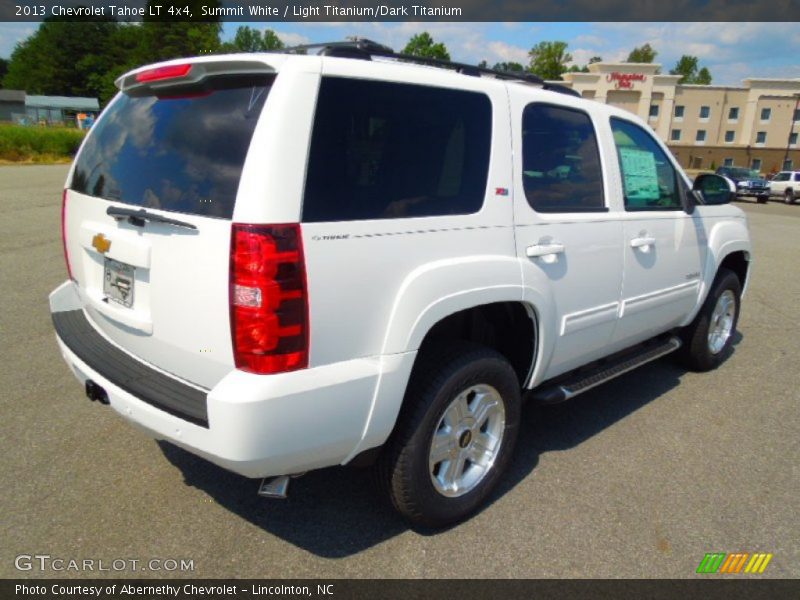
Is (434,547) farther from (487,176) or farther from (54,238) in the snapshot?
(54,238)

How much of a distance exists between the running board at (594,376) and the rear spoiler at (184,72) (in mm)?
2165

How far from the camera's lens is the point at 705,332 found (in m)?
4.56

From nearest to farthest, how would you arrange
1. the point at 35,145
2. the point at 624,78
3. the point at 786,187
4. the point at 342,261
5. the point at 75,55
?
the point at 342,261, the point at 35,145, the point at 786,187, the point at 624,78, the point at 75,55

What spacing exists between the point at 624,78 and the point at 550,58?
13204 mm

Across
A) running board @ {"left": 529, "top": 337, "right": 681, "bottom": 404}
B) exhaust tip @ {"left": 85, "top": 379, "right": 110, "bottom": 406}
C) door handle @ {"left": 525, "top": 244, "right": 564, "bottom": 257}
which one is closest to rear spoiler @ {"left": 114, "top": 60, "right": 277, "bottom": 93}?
exhaust tip @ {"left": 85, "top": 379, "right": 110, "bottom": 406}

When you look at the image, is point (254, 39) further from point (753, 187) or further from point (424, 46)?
point (753, 187)

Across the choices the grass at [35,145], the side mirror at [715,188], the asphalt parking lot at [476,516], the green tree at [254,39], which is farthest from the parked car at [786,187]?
the green tree at [254,39]

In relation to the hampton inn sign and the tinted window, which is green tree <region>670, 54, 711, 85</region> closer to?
the hampton inn sign

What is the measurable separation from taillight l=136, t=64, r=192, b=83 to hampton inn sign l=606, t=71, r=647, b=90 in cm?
7309

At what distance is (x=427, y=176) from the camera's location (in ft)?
7.82

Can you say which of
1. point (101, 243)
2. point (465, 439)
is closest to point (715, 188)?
point (465, 439)

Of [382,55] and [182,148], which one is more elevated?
[382,55]

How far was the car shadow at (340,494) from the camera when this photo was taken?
2604 mm

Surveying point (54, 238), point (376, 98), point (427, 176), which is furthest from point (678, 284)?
point (54, 238)
